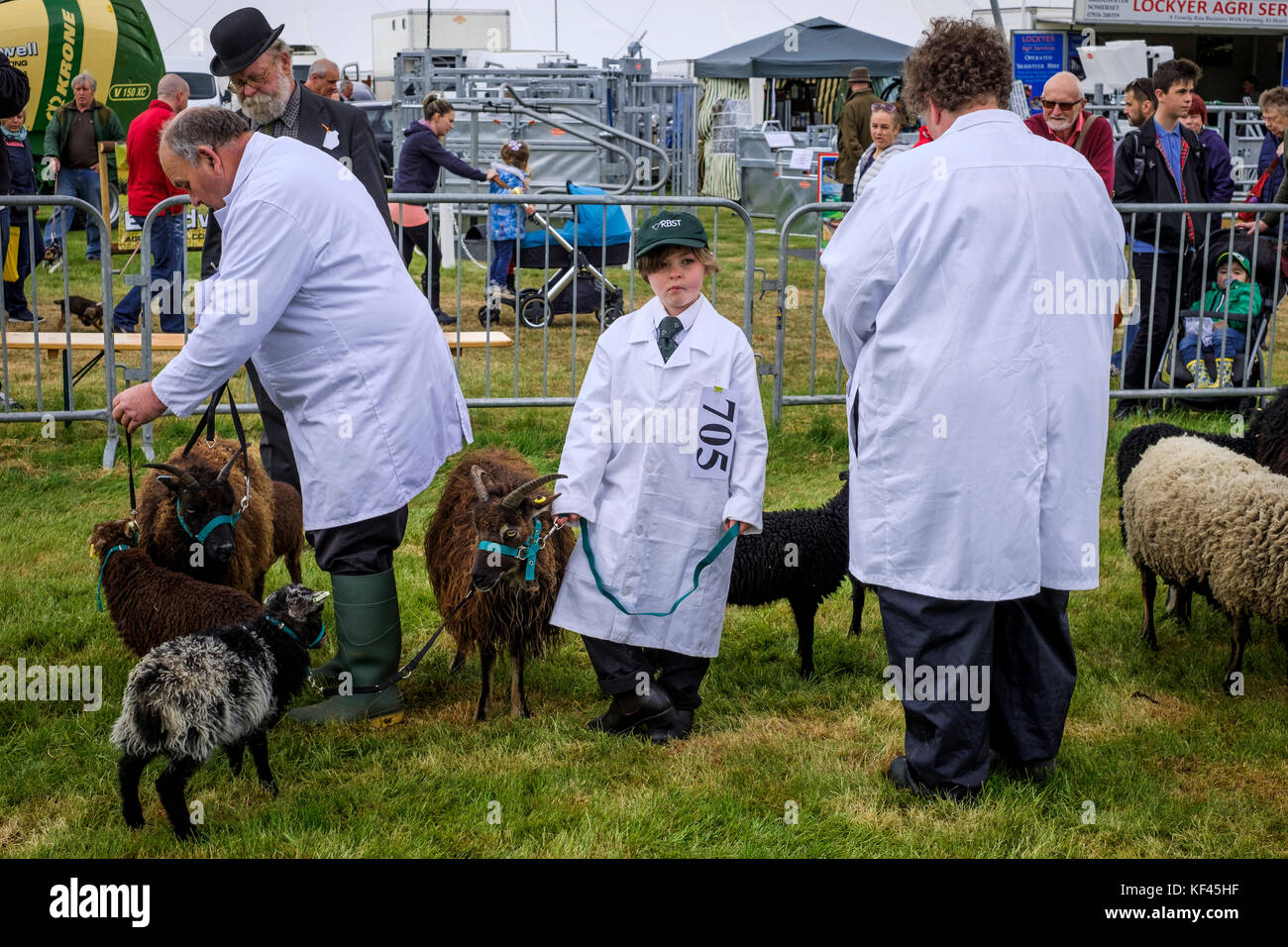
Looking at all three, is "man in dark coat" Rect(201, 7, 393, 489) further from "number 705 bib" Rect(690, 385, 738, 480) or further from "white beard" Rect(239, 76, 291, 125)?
"number 705 bib" Rect(690, 385, 738, 480)

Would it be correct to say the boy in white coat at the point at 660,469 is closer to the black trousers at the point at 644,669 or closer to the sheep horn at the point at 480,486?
the black trousers at the point at 644,669

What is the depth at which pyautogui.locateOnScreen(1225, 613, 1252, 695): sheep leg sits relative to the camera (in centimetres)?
466

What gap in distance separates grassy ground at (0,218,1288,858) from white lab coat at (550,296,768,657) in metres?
0.50

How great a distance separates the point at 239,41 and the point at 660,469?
87.5 inches

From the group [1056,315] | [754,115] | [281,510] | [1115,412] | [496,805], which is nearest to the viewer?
[1056,315]

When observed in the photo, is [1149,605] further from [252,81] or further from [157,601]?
[252,81]

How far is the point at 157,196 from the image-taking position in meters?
11.7

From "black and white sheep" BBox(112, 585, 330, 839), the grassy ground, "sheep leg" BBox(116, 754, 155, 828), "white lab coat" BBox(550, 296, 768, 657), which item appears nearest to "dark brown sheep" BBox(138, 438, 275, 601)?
the grassy ground

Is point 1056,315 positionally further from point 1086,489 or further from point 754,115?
point 754,115

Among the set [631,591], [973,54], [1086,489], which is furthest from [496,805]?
[973,54]

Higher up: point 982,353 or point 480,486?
point 982,353

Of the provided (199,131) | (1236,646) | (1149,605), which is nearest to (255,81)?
(199,131)

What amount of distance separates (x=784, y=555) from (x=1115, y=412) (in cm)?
478
